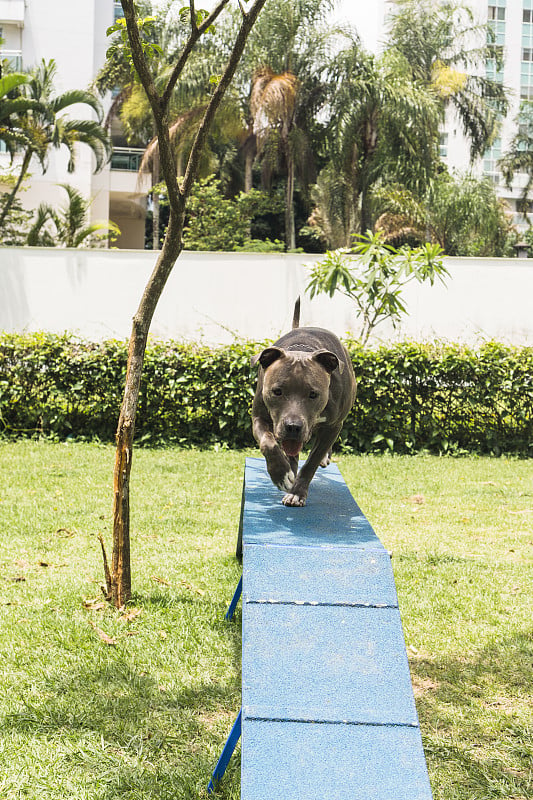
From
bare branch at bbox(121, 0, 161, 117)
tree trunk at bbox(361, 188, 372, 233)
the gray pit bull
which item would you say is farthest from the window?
bare branch at bbox(121, 0, 161, 117)

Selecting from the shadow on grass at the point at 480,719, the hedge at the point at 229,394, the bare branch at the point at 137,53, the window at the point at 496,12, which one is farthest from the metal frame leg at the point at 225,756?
the window at the point at 496,12

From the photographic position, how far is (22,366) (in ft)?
37.4

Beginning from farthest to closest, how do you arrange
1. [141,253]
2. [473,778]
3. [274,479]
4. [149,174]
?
[149,174], [141,253], [274,479], [473,778]

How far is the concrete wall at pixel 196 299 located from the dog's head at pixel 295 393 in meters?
10.1

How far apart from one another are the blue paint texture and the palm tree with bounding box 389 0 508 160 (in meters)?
30.0

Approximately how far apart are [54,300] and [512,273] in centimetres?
838

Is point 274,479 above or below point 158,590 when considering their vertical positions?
above

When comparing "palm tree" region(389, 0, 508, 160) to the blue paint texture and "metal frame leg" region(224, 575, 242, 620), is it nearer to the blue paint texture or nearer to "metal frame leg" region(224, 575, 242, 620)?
"metal frame leg" region(224, 575, 242, 620)

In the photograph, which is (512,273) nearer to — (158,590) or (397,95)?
(158,590)

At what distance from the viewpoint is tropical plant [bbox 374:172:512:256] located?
31.2 metres

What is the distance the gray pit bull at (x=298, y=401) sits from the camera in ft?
13.3

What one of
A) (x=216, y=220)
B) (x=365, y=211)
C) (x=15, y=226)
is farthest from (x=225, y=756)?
(x=216, y=220)

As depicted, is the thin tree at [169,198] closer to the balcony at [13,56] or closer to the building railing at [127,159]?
the balcony at [13,56]

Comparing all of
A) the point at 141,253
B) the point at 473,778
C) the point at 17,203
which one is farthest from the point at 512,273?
the point at 17,203
